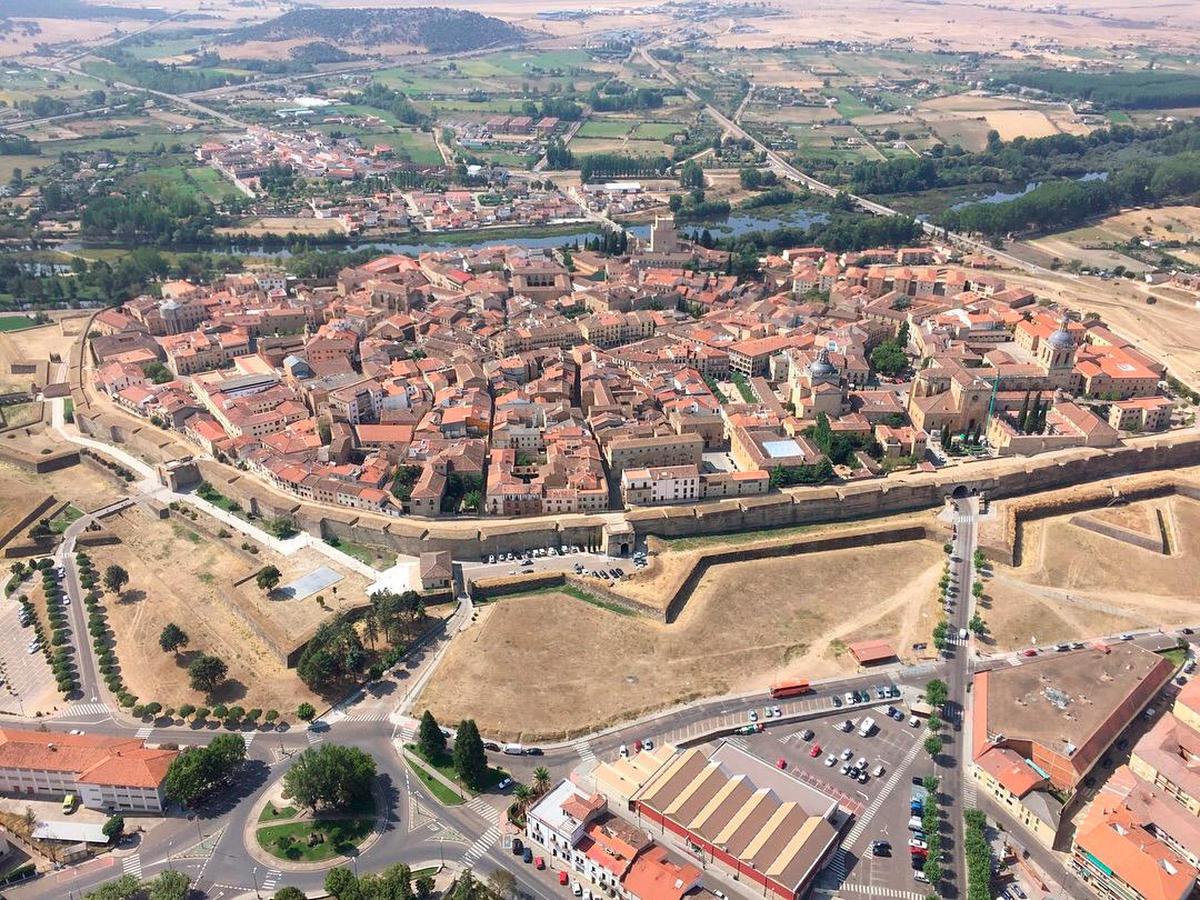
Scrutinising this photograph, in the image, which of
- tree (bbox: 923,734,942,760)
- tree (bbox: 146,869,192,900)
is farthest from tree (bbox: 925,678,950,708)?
tree (bbox: 146,869,192,900)

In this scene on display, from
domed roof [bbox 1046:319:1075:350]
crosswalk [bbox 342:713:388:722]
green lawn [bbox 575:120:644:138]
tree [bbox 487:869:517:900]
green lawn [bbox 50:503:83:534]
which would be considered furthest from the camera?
green lawn [bbox 575:120:644:138]

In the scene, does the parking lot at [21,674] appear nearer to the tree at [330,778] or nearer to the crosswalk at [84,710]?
the crosswalk at [84,710]

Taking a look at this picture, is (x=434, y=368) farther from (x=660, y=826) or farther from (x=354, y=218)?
(x=354, y=218)

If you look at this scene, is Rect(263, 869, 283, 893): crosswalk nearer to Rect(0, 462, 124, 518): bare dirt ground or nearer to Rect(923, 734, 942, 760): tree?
Rect(923, 734, 942, 760): tree

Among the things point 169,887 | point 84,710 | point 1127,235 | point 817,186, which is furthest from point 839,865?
point 817,186

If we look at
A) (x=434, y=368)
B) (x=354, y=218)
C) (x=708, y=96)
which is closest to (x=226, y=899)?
(x=434, y=368)

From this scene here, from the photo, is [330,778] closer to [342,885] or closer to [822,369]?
[342,885]
